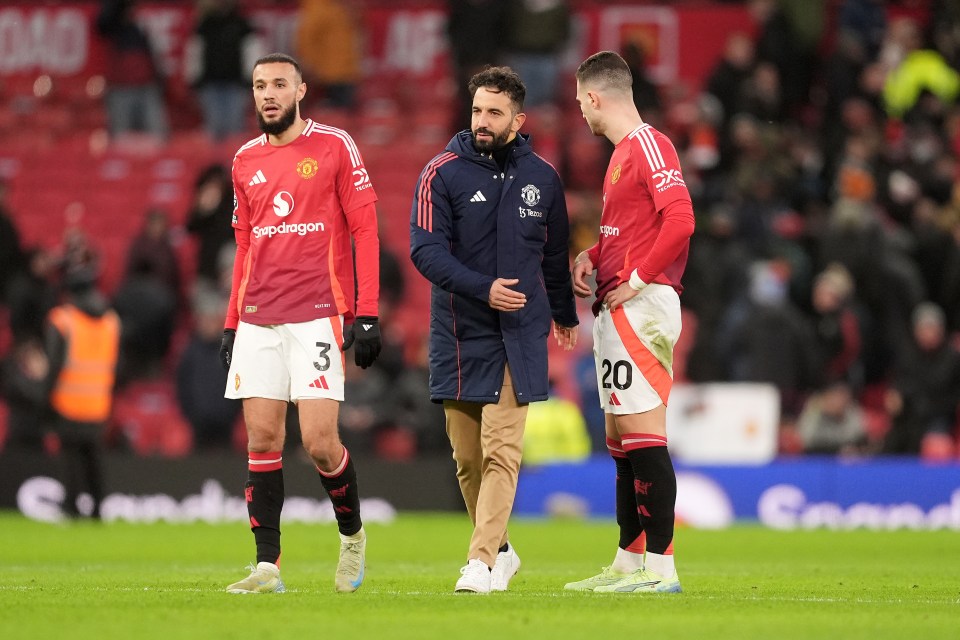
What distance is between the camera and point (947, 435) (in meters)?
18.0

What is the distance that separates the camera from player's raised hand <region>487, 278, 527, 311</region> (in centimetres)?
846

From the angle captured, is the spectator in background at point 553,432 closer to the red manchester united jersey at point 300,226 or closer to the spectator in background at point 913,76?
the spectator in background at point 913,76

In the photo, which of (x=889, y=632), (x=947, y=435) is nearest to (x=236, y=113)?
(x=947, y=435)

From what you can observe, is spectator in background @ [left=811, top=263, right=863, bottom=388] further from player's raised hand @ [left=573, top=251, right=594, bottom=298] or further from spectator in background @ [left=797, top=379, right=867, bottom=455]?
player's raised hand @ [left=573, top=251, right=594, bottom=298]

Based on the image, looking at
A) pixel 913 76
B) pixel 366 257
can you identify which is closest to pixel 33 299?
pixel 913 76

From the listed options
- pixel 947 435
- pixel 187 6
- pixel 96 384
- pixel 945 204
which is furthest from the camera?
pixel 187 6

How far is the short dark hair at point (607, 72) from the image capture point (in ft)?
29.1

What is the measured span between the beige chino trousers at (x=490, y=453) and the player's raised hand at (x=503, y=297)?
358mm

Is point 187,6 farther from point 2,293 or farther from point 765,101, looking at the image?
point 765,101

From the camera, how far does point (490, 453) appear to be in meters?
8.45

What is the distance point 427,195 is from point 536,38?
13.2 m

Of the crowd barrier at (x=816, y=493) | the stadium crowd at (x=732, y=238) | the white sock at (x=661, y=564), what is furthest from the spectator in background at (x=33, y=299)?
the white sock at (x=661, y=564)

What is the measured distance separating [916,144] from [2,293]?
11.3m

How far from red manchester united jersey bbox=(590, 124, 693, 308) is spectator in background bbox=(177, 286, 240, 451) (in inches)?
394
